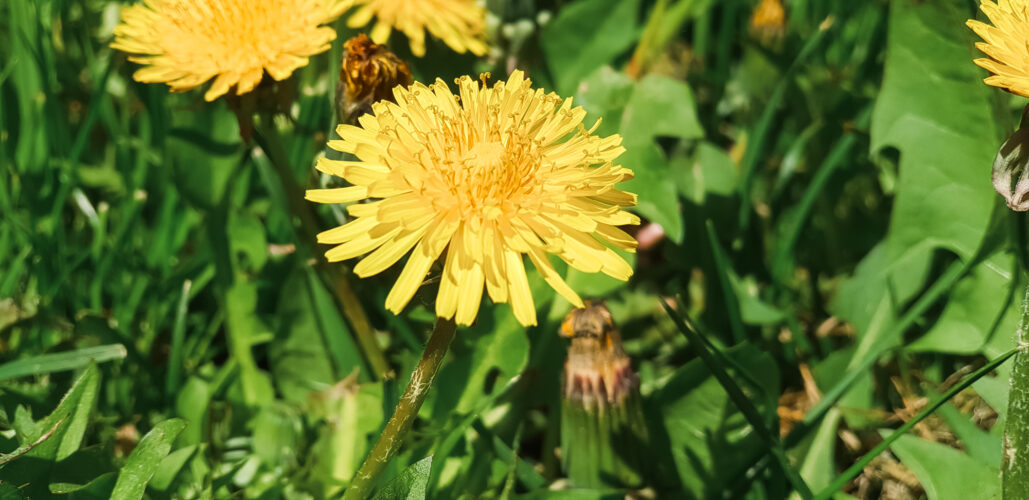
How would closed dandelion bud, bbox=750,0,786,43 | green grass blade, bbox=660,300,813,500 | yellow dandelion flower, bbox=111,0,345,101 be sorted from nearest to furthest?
1. green grass blade, bbox=660,300,813,500
2. yellow dandelion flower, bbox=111,0,345,101
3. closed dandelion bud, bbox=750,0,786,43

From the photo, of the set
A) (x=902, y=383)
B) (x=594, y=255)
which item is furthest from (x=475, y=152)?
(x=902, y=383)

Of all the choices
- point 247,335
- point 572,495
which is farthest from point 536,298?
point 247,335

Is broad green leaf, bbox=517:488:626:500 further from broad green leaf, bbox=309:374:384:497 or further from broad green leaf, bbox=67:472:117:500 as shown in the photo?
broad green leaf, bbox=67:472:117:500

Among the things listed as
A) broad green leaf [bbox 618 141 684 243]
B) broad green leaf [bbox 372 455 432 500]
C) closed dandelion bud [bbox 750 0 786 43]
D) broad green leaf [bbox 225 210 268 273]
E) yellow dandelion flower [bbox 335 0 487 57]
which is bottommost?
broad green leaf [bbox 372 455 432 500]

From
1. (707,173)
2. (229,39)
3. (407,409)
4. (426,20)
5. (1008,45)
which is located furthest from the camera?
(707,173)

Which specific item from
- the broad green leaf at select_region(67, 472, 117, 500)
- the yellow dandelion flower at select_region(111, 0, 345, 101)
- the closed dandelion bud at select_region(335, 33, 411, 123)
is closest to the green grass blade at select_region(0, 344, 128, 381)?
the broad green leaf at select_region(67, 472, 117, 500)

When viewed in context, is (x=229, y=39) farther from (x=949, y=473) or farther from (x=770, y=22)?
(x=770, y=22)

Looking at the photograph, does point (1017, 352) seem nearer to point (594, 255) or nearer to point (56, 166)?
point (594, 255)
